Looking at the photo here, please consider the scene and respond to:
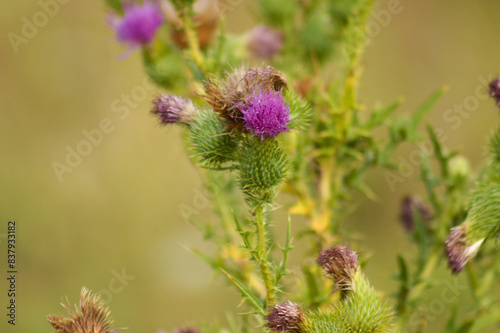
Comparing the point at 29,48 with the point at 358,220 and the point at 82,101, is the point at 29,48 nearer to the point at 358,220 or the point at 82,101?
the point at 82,101

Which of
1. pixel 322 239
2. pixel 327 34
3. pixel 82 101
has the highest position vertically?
pixel 82 101

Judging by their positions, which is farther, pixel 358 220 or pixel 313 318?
pixel 358 220

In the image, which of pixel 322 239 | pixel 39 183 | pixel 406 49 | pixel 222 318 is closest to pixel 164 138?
pixel 39 183

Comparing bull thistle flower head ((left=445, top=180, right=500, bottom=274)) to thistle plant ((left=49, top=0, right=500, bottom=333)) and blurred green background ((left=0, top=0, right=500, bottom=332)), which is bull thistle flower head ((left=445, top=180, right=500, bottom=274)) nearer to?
thistle plant ((left=49, top=0, right=500, bottom=333))

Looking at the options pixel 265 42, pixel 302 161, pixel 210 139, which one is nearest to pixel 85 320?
pixel 210 139

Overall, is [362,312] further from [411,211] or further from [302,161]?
[411,211]

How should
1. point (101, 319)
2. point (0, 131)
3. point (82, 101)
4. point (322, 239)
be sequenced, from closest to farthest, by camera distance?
point (101, 319) < point (322, 239) < point (0, 131) < point (82, 101)
